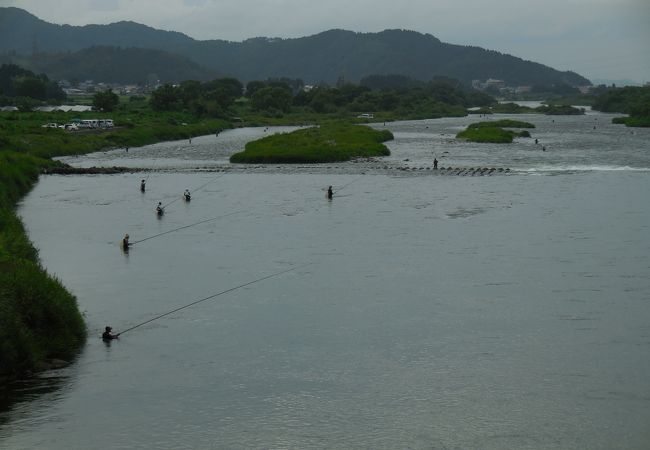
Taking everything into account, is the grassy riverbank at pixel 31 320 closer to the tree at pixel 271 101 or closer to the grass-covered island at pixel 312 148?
the grass-covered island at pixel 312 148

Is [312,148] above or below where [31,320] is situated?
above

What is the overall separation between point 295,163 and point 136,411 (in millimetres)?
63905

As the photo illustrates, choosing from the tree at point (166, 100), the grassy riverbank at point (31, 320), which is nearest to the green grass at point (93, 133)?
the tree at point (166, 100)

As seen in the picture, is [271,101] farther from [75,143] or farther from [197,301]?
[197,301]

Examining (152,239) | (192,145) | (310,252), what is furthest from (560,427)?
(192,145)

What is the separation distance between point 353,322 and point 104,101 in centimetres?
12285

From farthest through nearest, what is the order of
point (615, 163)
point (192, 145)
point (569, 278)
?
point (192, 145) → point (615, 163) → point (569, 278)

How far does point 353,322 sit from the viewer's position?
29.7 meters

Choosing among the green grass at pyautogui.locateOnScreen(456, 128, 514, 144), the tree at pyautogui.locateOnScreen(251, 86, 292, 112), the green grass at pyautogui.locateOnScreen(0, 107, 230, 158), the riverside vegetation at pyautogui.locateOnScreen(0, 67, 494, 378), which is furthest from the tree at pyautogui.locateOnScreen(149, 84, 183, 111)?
the green grass at pyautogui.locateOnScreen(456, 128, 514, 144)

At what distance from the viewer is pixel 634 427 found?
21031 millimetres

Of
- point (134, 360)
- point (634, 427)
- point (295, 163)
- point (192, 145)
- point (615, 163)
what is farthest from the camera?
point (192, 145)

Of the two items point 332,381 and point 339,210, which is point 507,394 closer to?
point 332,381

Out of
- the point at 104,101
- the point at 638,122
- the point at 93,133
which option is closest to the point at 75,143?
the point at 93,133

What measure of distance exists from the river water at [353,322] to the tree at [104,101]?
86308 mm
